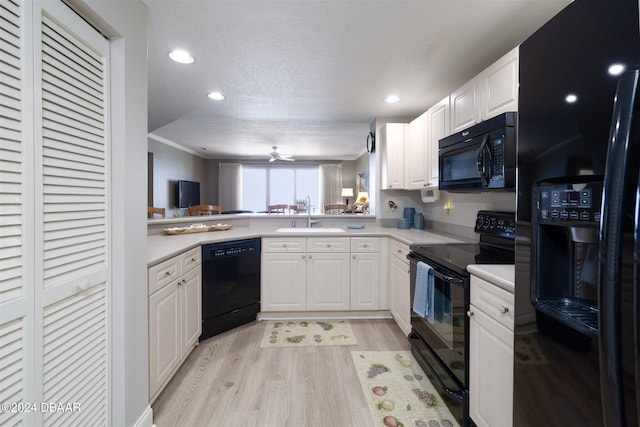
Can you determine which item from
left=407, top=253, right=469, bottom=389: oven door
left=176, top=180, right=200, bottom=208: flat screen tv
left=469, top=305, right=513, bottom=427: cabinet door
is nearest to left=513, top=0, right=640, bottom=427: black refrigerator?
left=469, top=305, right=513, bottom=427: cabinet door

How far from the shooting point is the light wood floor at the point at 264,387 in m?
1.57

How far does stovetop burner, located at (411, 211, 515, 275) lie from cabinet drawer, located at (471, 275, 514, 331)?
111mm

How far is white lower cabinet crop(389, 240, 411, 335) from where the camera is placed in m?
2.35

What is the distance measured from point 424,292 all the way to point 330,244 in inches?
46.8

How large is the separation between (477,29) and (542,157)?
132 cm

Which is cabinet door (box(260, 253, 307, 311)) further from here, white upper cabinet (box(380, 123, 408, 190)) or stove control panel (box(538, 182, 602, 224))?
stove control panel (box(538, 182, 602, 224))

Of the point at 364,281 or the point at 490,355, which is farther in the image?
the point at 364,281

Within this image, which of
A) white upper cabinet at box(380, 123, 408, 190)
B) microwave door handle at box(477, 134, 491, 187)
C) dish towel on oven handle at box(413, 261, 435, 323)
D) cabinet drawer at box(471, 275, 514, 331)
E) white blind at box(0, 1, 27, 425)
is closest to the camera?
white blind at box(0, 1, 27, 425)

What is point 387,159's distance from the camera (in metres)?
3.12

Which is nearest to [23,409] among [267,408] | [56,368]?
[56,368]

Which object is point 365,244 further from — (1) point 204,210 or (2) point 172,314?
(1) point 204,210

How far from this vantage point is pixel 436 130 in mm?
2402

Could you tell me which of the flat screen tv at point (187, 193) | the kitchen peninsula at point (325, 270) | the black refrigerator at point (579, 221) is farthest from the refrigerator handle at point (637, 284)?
the flat screen tv at point (187, 193)

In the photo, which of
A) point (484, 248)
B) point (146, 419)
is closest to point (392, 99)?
point (484, 248)
